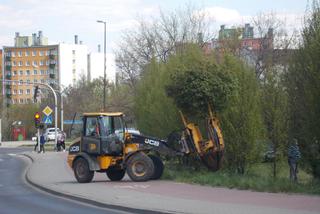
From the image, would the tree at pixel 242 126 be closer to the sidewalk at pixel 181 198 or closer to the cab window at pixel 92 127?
the sidewalk at pixel 181 198

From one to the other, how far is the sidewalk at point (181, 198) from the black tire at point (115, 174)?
249 mm

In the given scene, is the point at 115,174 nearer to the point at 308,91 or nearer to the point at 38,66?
the point at 308,91

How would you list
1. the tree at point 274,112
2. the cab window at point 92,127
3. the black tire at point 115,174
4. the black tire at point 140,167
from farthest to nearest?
the black tire at point 115,174 → the cab window at point 92,127 → the black tire at point 140,167 → the tree at point 274,112

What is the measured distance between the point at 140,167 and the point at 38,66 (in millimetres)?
142360

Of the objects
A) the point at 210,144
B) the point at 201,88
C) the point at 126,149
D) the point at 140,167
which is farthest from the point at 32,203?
the point at 201,88

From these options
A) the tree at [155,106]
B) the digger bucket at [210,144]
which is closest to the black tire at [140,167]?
the digger bucket at [210,144]

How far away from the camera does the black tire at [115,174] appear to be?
24344 mm

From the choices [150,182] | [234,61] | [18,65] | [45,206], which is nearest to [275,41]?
[234,61]

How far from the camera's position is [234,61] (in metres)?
24.2

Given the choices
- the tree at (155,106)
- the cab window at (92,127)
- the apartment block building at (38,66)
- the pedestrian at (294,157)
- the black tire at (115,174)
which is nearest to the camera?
the pedestrian at (294,157)

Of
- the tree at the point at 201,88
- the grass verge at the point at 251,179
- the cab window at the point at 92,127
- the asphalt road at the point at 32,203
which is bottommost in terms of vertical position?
the asphalt road at the point at 32,203

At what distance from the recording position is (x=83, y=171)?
78.1ft

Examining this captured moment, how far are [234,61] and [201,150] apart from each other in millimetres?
3776

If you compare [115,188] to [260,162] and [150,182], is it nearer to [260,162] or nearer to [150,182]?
[150,182]
